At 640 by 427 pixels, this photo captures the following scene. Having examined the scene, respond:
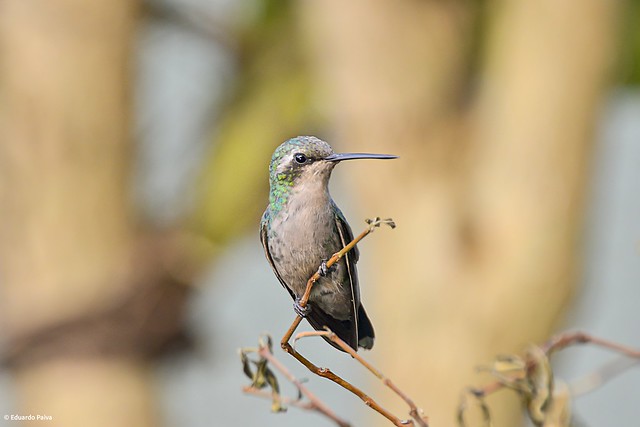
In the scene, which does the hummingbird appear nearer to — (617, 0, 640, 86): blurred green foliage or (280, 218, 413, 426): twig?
(280, 218, 413, 426): twig

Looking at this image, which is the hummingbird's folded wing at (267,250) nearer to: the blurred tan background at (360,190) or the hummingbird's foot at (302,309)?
the hummingbird's foot at (302,309)

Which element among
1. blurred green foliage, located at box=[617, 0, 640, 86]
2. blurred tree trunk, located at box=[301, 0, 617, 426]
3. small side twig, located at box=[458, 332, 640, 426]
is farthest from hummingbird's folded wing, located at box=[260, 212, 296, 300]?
blurred green foliage, located at box=[617, 0, 640, 86]

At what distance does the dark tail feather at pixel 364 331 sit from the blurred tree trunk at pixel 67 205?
2054mm

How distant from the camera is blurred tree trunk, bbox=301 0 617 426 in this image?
7.45ft

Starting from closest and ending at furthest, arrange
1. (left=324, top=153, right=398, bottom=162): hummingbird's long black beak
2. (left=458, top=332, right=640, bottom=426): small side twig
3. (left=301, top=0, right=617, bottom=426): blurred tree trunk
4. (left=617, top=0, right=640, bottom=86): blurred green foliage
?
1. (left=324, top=153, right=398, bottom=162): hummingbird's long black beak
2. (left=458, top=332, right=640, bottom=426): small side twig
3. (left=301, top=0, right=617, bottom=426): blurred tree trunk
4. (left=617, top=0, right=640, bottom=86): blurred green foliage

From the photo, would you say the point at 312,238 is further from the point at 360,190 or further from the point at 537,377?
the point at 360,190

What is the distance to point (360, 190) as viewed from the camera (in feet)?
8.60

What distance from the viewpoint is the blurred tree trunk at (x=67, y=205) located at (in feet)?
8.41

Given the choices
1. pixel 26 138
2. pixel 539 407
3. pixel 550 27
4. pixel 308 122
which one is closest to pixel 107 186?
pixel 26 138

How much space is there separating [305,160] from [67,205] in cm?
229

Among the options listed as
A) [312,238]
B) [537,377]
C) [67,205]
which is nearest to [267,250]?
[312,238]

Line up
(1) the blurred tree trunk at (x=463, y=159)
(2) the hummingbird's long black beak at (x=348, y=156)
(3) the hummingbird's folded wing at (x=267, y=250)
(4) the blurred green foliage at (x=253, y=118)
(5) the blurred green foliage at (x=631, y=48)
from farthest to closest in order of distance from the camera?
(5) the blurred green foliage at (x=631, y=48)
(1) the blurred tree trunk at (x=463, y=159)
(4) the blurred green foliage at (x=253, y=118)
(3) the hummingbird's folded wing at (x=267, y=250)
(2) the hummingbird's long black beak at (x=348, y=156)

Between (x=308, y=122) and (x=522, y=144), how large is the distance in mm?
516

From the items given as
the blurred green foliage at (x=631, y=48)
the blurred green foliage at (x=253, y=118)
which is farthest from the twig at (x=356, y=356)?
the blurred green foliage at (x=631, y=48)
